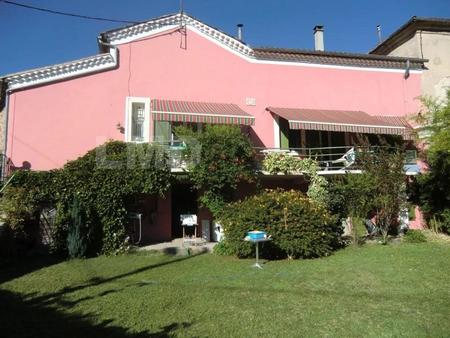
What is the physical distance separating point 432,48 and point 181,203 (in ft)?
61.2

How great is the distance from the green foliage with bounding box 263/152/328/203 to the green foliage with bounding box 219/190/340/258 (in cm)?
379

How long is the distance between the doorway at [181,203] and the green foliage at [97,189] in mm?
3561

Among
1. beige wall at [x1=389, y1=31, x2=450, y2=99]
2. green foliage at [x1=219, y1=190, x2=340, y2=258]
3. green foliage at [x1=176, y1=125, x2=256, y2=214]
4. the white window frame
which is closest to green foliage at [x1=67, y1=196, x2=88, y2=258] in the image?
green foliage at [x1=176, y1=125, x2=256, y2=214]

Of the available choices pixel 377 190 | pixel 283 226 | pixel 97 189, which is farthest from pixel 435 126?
pixel 97 189

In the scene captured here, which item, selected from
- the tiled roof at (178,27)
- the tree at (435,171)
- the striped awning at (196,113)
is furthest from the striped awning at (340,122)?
the tiled roof at (178,27)

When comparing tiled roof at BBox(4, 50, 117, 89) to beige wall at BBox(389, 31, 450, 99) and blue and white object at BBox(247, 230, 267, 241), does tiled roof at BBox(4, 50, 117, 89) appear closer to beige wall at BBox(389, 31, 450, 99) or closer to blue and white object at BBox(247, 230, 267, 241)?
blue and white object at BBox(247, 230, 267, 241)

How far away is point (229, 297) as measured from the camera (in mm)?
10109

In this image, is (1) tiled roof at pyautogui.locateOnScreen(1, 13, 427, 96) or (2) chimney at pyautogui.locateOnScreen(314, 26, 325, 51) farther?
(2) chimney at pyautogui.locateOnScreen(314, 26, 325, 51)

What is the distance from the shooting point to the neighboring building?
992 inches

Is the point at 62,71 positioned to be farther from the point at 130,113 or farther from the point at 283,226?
the point at 283,226

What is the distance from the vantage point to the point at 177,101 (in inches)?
842

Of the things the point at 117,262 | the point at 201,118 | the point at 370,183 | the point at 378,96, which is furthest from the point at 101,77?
the point at 378,96

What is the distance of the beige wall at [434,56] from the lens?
25250 millimetres

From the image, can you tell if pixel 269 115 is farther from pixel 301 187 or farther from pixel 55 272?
pixel 55 272
